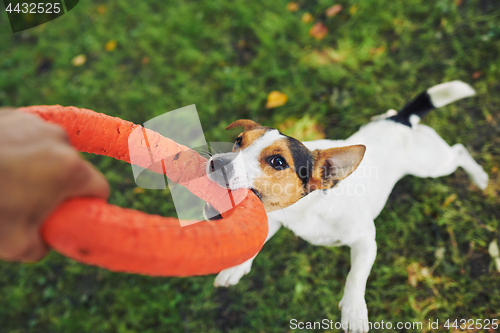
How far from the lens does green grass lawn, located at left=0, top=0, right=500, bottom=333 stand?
322 centimetres

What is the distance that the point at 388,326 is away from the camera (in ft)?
9.85

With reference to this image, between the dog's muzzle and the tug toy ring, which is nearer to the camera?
the tug toy ring

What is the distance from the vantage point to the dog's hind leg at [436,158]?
123 inches

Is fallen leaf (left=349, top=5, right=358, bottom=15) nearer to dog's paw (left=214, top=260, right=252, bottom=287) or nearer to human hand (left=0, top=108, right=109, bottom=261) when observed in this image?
dog's paw (left=214, top=260, right=252, bottom=287)

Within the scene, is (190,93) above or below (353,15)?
below

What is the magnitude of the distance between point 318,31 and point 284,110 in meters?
1.42

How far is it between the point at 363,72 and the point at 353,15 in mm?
1007

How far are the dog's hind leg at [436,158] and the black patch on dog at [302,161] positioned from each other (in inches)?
58.1

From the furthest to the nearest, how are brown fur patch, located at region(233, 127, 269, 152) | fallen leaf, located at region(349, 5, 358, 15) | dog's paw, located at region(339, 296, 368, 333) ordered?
fallen leaf, located at region(349, 5, 358, 15), brown fur patch, located at region(233, 127, 269, 152), dog's paw, located at region(339, 296, 368, 333)

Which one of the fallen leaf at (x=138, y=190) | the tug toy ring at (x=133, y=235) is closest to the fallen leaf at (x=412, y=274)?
the tug toy ring at (x=133, y=235)

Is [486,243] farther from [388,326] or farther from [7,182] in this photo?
[7,182]

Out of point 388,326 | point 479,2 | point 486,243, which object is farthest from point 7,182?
point 479,2

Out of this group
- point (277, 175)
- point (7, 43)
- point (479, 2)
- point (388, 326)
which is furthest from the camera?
point (7, 43)

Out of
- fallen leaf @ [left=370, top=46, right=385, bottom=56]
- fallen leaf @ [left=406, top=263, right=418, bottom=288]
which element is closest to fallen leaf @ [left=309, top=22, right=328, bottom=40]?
fallen leaf @ [left=370, top=46, right=385, bottom=56]
